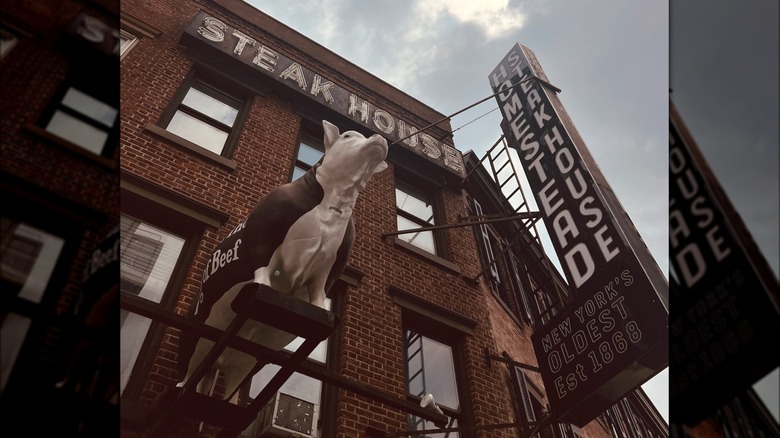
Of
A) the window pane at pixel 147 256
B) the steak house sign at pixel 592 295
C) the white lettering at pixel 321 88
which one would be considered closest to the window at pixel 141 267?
Answer: the window pane at pixel 147 256

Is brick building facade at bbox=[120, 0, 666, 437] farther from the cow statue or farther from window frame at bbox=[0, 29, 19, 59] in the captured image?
window frame at bbox=[0, 29, 19, 59]

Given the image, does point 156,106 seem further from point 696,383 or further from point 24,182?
point 696,383

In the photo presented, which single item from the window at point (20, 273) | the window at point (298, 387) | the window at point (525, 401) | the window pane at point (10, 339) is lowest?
the window pane at point (10, 339)

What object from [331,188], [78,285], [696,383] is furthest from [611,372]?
[78,285]

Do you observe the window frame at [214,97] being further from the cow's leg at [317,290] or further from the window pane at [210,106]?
the cow's leg at [317,290]

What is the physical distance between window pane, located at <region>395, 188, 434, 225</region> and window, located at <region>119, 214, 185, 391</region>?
5146 mm

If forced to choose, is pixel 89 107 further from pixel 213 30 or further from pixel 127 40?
pixel 213 30

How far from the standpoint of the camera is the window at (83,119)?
151 cm

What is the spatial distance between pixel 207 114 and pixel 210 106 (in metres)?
0.32

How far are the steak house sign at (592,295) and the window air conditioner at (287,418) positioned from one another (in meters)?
3.17

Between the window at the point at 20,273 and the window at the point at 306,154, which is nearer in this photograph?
the window at the point at 20,273

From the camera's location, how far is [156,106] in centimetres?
871

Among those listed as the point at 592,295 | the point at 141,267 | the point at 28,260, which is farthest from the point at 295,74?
the point at 28,260

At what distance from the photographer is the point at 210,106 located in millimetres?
9852
